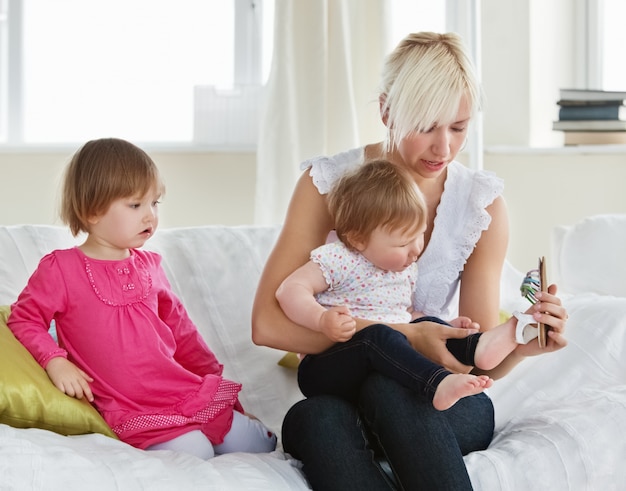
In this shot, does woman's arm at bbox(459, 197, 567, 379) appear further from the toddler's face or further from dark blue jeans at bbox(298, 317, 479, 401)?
the toddler's face

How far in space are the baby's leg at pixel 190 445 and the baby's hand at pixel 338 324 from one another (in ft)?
1.00

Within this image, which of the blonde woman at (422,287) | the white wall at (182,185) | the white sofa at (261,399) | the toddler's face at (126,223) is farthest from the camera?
the white wall at (182,185)

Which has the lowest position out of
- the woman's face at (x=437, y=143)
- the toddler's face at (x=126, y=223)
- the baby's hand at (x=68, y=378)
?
the baby's hand at (x=68, y=378)

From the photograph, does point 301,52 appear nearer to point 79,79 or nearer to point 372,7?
point 372,7

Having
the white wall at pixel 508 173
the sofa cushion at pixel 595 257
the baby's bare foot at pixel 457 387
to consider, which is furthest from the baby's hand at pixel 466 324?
the white wall at pixel 508 173

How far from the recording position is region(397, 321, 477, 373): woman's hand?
164 centimetres

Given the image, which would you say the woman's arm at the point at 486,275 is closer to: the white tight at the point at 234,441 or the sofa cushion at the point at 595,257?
the white tight at the point at 234,441

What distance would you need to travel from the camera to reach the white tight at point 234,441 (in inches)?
65.3

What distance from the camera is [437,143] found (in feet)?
5.95

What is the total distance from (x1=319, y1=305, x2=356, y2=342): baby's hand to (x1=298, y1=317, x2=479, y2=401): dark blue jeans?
2 cm

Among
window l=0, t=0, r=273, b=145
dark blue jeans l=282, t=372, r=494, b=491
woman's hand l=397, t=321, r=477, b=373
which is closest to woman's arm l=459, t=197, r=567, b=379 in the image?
woman's hand l=397, t=321, r=477, b=373

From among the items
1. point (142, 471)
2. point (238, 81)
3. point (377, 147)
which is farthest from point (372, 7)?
point (142, 471)

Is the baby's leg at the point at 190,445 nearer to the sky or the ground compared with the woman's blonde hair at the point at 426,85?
nearer to the ground

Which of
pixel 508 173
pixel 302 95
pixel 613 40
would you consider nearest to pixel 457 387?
pixel 302 95
